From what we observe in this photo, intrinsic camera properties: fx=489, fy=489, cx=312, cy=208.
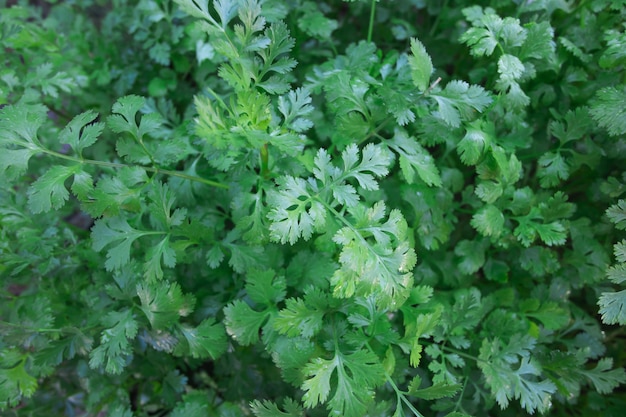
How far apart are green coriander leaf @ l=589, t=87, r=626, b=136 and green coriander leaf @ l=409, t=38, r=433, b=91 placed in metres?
0.36

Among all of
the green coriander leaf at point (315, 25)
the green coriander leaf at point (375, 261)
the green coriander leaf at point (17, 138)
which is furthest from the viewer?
the green coriander leaf at point (315, 25)

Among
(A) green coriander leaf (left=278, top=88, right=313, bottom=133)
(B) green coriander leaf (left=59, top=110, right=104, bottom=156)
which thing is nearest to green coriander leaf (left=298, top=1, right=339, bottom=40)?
(A) green coriander leaf (left=278, top=88, right=313, bottom=133)

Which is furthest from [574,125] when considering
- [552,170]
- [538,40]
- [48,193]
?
[48,193]

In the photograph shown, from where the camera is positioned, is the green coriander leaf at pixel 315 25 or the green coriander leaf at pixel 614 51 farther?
the green coriander leaf at pixel 315 25

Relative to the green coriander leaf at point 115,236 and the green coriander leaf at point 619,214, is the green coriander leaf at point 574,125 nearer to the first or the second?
the green coriander leaf at point 619,214

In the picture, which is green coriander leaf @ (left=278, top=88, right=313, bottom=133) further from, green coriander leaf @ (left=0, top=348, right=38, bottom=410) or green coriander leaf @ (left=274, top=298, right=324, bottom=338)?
green coriander leaf @ (left=0, top=348, right=38, bottom=410)

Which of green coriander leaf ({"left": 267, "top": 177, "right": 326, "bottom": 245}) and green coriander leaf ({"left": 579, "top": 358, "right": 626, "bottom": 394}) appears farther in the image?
green coriander leaf ({"left": 579, "top": 358, "right": 626, "bottom": 394})

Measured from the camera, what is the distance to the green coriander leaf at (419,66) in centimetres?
99

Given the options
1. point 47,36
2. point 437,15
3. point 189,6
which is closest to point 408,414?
point 189,6

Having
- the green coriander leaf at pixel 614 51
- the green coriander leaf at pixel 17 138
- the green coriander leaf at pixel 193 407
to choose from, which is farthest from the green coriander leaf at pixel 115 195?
the green coriander leaf at pixel 614 51

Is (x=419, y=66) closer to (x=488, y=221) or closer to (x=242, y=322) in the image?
(x=488, y=221)

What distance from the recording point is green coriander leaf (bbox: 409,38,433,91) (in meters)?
0.99

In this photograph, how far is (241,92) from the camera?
0.89 metres

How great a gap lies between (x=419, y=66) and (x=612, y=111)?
0.42 m
